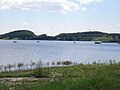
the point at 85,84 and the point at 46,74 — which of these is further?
the point at 46,74

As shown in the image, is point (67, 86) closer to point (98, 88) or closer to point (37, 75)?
point (98, 88)

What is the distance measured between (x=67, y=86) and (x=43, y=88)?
1071mm

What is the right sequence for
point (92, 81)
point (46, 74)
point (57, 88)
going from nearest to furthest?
point (57, 88) → point (92, 81) → point (46, 74)

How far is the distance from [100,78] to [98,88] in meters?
1.36

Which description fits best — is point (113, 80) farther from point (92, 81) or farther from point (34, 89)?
point (34, 89)

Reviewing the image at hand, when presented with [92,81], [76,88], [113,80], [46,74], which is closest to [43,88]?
[76,88]

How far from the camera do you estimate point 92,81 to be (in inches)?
581

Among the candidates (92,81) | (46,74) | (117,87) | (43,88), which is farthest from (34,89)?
(46,74)

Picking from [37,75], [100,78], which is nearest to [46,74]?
[37,75]

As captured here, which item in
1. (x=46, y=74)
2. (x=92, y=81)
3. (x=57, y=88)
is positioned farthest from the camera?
(x=46, y=74)

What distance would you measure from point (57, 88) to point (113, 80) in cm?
287

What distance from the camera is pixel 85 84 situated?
14398 mm

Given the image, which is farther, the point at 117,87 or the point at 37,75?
the point at 37,75

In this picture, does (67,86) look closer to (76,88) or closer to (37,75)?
(76,88)
